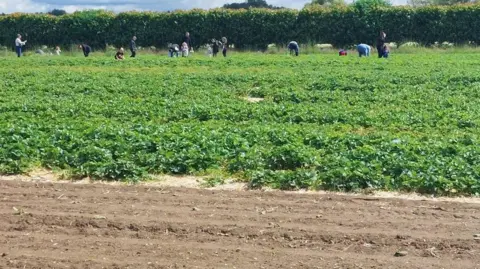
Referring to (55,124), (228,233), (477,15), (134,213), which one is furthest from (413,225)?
(477,15)

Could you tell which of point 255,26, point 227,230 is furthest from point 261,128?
point 255,26

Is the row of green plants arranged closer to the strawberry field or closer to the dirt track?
the strawberry field

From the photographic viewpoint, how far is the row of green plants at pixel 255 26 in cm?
4888

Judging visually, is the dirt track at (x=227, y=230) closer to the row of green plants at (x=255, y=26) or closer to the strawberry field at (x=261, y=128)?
the strawberry field at (x=261, y=128)

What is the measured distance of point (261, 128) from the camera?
1324 cm

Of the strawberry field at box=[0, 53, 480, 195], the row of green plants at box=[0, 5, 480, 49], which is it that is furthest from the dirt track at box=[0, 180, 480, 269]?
the row of green plants at box=[0, 5, 480, 49]

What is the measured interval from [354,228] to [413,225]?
680 millimetres

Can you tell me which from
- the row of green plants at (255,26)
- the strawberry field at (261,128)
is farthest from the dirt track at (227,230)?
the row of green plants at (255,26)

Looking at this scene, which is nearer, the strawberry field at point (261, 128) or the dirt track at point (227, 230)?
the dirt track at point (227, 230)

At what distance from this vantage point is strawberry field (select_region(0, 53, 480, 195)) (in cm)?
1040

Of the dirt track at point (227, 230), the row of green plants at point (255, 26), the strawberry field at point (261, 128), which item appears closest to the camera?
the dirt track at point (227, 230)

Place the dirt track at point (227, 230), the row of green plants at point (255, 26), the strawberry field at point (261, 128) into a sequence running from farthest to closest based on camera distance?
the row of green plants at point (255, 26) < the strawberry field at point (261, 128) < the dirt track at point (227, 230)

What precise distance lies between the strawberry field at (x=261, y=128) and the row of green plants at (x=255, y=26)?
81.9 ft

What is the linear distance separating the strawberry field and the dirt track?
0.95 meters
